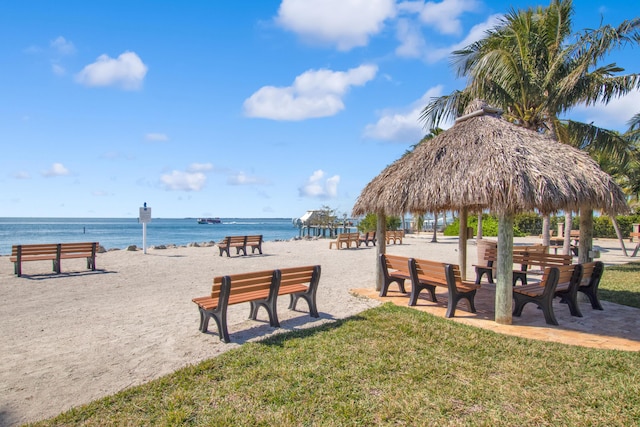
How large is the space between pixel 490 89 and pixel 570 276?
7.66 metres

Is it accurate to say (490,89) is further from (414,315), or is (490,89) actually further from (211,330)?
(211,330)

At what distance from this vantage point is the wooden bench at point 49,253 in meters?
11.6

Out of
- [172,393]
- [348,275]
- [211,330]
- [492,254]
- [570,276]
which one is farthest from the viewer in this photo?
[348,275]

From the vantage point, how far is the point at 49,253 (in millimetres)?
12281

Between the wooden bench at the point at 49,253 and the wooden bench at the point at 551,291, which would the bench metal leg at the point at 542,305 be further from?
the wooden bench at the point at 49,253

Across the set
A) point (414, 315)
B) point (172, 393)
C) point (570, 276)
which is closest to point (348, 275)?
point (414, 315)

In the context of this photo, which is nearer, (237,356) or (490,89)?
(237,356)

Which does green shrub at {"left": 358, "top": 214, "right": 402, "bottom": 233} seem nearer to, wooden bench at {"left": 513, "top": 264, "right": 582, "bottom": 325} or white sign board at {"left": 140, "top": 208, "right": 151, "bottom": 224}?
white sign board at {"left": 140, "top": 208, "right": 151, "bottom": 224}

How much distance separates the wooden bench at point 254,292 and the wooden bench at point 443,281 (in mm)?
1987

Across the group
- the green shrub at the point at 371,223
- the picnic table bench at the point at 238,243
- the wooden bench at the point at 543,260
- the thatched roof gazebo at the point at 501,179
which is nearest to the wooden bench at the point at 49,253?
the picnic table bench at the point at 238,243

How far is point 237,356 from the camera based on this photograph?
4.94 m

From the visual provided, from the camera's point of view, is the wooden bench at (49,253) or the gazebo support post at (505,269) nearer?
the gazebo support post at (505,269)

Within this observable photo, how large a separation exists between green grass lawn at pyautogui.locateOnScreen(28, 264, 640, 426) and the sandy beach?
0.47 meters

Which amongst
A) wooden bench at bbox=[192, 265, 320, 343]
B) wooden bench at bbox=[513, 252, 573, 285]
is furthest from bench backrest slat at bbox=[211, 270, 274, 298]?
wooden bench at bbox=[513, 252, 573, 285]
